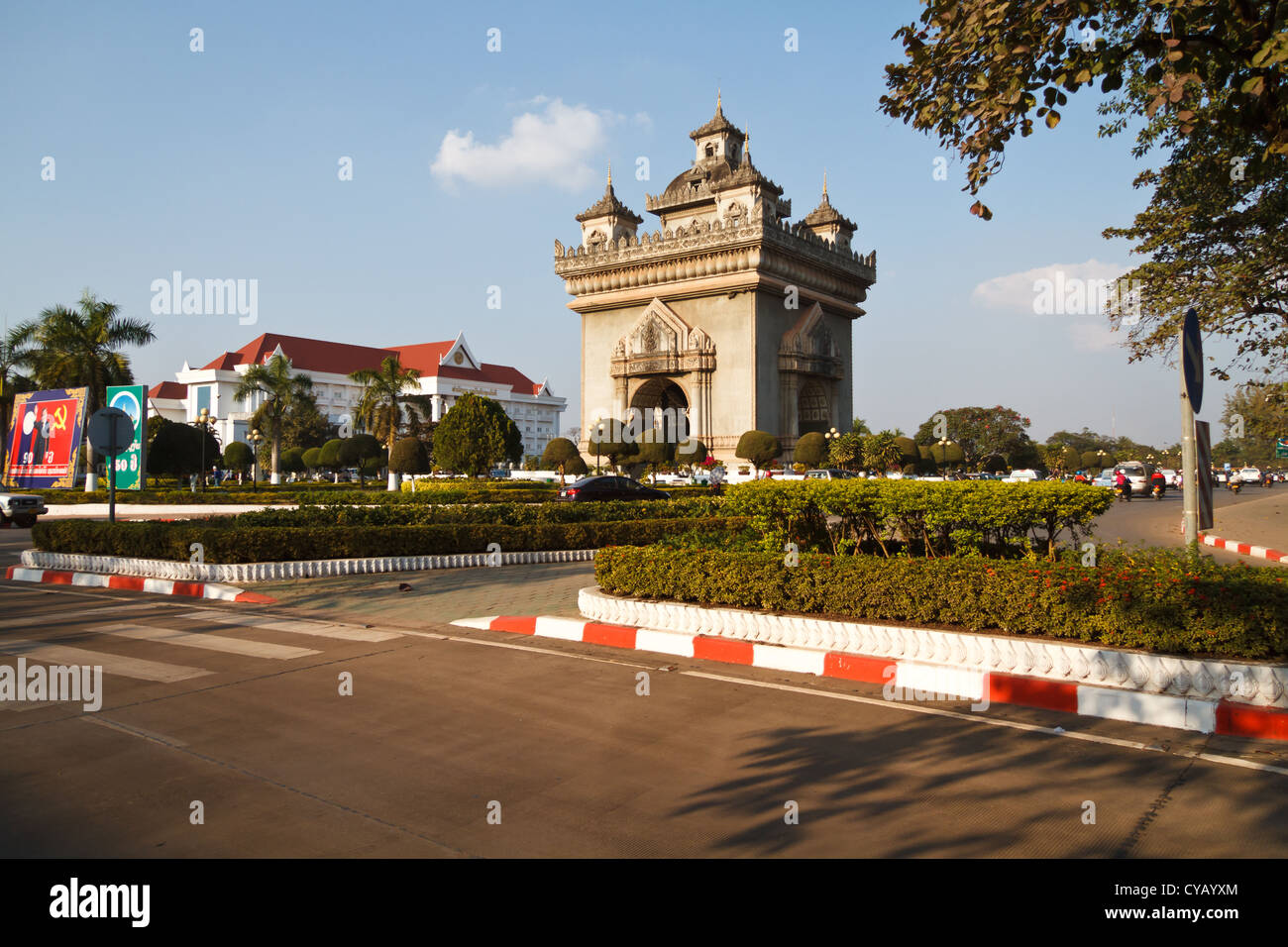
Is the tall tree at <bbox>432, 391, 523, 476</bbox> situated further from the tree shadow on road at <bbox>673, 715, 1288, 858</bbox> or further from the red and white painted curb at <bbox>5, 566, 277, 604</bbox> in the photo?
the tree shadow on road at <bbox>673, 715, 1288, 858</bbox>

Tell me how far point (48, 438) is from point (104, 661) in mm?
16481

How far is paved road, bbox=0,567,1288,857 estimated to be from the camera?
3846 mm

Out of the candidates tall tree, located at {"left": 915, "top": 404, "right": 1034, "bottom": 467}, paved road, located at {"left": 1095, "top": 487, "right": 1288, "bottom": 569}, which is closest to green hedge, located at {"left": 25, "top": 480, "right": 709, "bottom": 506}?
paved road, located at {"left": 1095, "top": 487, "right": 1288, "bottom": 569}

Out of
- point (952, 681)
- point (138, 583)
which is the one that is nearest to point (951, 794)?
point (952, 681)

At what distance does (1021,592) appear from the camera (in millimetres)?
6938

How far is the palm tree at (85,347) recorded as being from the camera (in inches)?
1393

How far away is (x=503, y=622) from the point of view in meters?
9.38

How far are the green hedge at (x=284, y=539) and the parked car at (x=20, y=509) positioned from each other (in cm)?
1641

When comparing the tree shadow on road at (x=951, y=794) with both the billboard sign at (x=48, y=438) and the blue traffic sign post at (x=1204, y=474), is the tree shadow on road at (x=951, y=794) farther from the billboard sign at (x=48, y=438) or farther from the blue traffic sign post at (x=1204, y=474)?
the billboard sign at (x=48, y=438)

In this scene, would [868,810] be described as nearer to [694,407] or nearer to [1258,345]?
[1258,345]

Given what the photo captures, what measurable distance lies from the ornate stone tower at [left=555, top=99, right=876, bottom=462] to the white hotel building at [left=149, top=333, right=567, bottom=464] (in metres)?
38.2

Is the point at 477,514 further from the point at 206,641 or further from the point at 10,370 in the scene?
the point at 10,370
